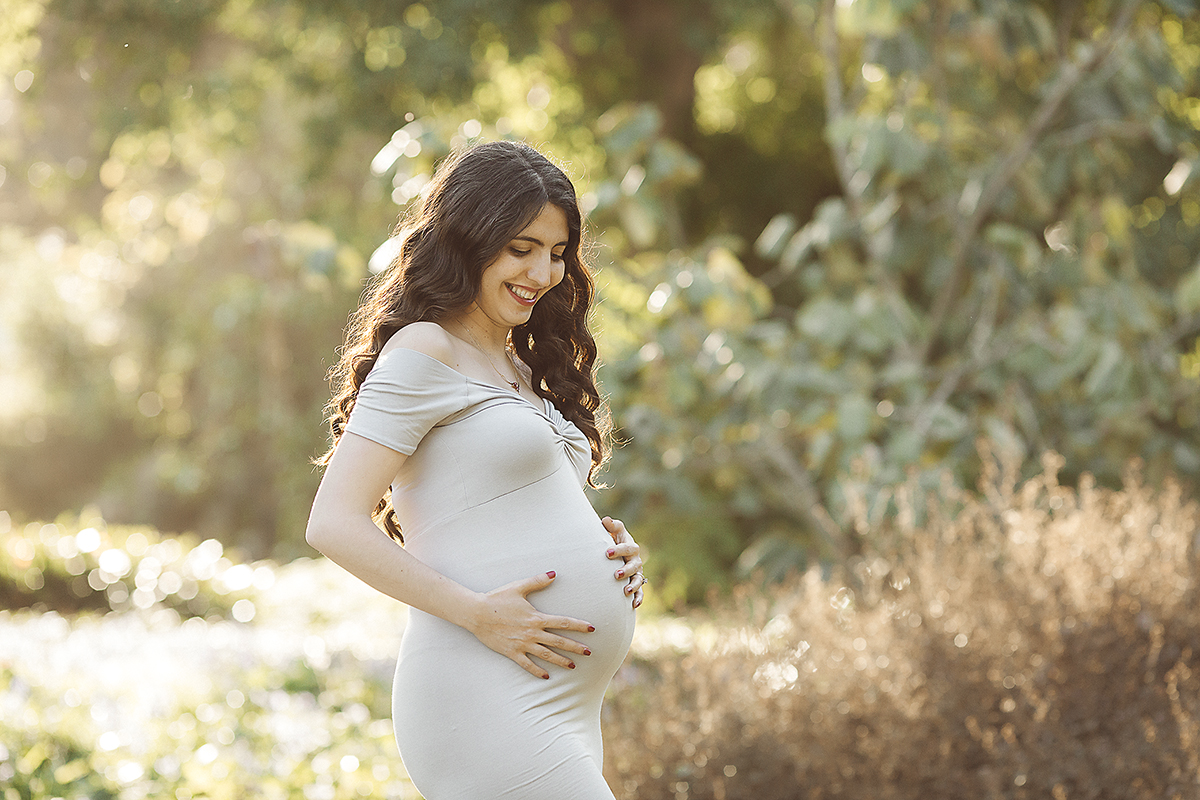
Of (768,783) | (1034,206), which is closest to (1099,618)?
(768,783)

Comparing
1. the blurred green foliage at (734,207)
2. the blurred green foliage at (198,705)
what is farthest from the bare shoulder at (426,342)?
the blurred green foliage at (198,705)

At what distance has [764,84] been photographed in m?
12.4

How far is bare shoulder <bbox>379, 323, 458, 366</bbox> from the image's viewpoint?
1839 millimetres

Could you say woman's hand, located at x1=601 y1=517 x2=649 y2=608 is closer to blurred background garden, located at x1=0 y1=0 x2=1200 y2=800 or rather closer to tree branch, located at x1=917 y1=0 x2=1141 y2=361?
blurred background garden, located at x1=0 y1=0 x2=1200 y2=800

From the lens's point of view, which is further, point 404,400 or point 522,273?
point 522,273

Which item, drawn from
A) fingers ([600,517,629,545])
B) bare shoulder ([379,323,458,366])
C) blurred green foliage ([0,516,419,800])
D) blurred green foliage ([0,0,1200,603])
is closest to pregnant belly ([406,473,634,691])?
fingers ([600,517,629,545])

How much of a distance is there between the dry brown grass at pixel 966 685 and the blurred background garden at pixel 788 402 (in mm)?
15

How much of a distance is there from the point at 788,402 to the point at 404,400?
3586mm

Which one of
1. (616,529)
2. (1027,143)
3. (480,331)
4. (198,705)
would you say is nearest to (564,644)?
(616,529)

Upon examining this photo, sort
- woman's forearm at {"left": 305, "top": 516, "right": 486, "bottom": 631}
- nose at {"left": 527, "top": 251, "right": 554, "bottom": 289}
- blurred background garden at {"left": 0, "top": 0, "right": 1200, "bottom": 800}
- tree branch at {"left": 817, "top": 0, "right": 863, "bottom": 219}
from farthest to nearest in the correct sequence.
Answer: tree branch at {"left": 817, "top": 0, "right": 863, "bottom": 219} < blurred background garden at {"left": 0, "top": 0, "right": 1200, "bottom": 800} < nose at {"left": 527, "top": 251, "right": 554, "bottom": 289} < woman's forearm at {"left": 305, "top": 516, "right": 486, "bottom": 631}

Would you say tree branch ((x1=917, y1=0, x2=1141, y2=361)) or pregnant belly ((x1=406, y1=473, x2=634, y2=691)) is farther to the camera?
tree branch ((x1=917, y1=0, x2=1141, y2=361))

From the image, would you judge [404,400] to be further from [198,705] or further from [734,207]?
[734,207]

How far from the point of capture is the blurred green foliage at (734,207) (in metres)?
5.13

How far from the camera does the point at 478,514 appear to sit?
6.05ft
